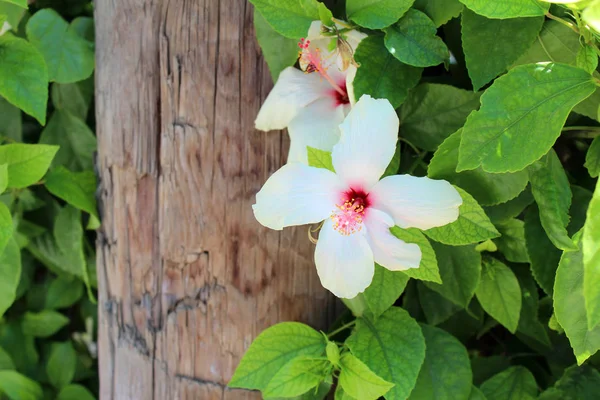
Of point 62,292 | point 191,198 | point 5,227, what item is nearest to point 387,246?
point 191,198

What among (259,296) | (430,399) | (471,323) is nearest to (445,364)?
(430,399)

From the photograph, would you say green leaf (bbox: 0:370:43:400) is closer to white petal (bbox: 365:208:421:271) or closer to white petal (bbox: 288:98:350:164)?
white petal (bbox: 288:98:350:164)

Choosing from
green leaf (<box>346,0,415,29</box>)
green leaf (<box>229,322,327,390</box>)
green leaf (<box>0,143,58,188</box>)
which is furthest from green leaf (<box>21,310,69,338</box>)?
green leaf (<box>346,0,415,29</box>)

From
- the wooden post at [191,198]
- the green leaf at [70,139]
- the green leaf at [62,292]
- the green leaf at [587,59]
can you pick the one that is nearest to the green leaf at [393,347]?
the wooden post at [191,198]

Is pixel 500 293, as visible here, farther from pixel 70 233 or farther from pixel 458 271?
pixel 70 233

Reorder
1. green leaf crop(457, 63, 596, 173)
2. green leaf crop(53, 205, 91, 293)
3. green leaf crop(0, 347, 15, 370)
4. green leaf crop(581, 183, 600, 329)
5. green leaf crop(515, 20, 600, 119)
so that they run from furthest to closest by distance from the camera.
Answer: green leaf crop(0, 347, 15, 370) → green leaf crop(53, 205, 91, 293) → green leaf crop(515, 20, 600, 119) → green leaf crop(457, 63, 596, 173) → green leaf crop(581, 183, 600, 329)

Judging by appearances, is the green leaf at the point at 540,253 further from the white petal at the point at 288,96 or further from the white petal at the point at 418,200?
the white petal at the point at 288,96

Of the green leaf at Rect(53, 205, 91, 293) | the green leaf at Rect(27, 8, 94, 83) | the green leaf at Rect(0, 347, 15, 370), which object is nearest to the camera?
the green leaf at Rect(27, 8, 94, 83)
